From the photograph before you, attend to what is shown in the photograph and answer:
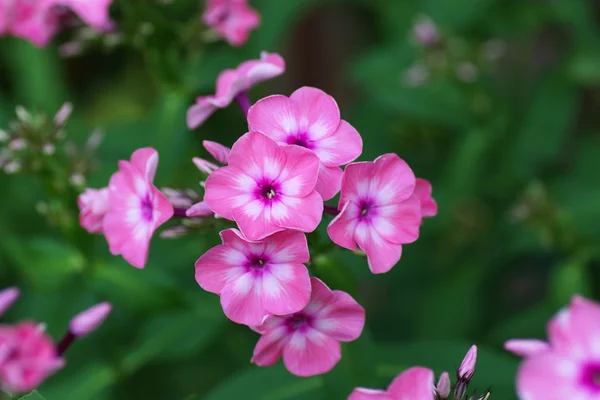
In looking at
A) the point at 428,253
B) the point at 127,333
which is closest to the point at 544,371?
the point at 127,333

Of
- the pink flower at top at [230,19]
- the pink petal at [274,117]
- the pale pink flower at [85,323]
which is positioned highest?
the pink flower at top at [230,19]

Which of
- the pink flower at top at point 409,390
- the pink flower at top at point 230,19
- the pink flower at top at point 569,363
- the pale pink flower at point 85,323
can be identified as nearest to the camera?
the pink flower at top at point 569,363

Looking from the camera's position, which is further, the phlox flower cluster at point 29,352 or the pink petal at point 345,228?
the phlox flower cluster at point 29,352

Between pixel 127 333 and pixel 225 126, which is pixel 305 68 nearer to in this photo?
pixel 225 126

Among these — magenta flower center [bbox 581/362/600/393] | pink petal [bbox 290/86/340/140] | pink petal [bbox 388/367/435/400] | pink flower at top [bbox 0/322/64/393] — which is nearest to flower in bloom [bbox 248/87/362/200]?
pink petal [bbox 290/86/340/140]

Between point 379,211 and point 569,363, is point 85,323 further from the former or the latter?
point 569,363

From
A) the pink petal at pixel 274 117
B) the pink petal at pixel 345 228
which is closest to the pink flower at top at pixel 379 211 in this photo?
the pink petal at pixel 345 228

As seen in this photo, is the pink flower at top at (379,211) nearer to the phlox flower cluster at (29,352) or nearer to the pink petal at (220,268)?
the pink petal at (220,268)
